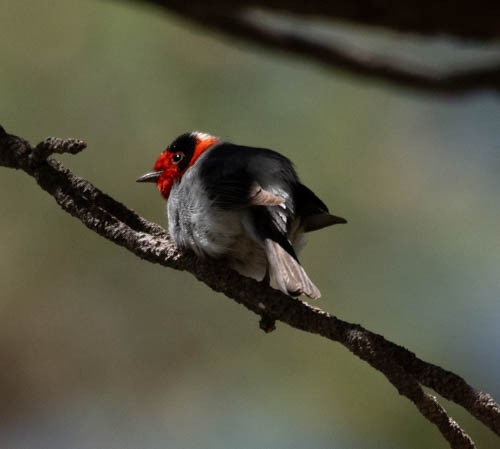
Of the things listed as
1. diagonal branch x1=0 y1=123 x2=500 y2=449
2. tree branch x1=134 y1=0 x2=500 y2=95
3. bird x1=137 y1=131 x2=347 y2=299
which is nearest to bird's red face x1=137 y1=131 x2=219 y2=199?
bird x1=137 y1=131 x2=347 y2=299

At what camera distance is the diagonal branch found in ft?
8.20

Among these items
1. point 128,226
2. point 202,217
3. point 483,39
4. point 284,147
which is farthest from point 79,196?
point 284,147

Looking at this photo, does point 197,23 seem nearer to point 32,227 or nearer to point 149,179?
point 149,179

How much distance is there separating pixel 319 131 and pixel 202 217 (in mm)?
3232

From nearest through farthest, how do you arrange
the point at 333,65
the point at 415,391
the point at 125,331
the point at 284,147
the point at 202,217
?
1. the point at 333,65
2. the point at 415,391
3. the point at 202,217
4. the point at 284,147
5. the point at 125,331

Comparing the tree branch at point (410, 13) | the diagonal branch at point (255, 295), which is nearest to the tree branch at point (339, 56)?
the tree branch at point (410, 13)

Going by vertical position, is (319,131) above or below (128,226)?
above

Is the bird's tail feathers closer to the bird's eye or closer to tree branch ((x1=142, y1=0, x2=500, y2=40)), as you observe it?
the bird's eye

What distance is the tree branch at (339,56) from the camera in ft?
6.28

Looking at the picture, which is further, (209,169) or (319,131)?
(319,131)

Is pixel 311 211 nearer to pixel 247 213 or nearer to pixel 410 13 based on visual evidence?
pixel 247 213

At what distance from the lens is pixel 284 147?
659 centimetres

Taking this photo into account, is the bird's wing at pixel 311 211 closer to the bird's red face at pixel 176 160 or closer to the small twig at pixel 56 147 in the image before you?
the bird's red face at pixel 176 160

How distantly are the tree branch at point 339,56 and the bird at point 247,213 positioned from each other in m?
1.25
